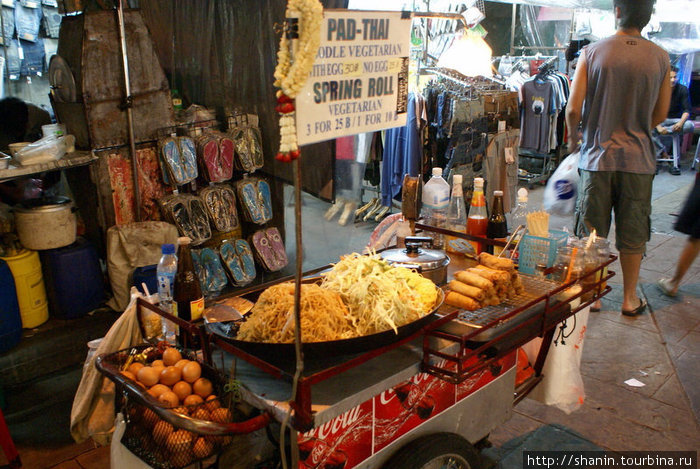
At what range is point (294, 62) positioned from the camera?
1.42 meters

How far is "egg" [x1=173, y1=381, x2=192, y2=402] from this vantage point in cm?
171

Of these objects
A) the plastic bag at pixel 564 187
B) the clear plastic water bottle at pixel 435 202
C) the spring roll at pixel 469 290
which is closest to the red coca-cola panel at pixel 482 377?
the spring roll at pixel 469 290

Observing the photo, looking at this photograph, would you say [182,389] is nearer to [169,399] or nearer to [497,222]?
[169,399]

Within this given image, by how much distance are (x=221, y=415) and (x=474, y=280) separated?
1071 mm

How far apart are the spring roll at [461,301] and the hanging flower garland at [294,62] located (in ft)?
3.34

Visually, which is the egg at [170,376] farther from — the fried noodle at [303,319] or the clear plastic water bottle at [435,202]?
the clear plastic water bottle at [435,202]

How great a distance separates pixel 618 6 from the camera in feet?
14.2

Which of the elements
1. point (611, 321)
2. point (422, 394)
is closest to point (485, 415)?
point (422, 394)

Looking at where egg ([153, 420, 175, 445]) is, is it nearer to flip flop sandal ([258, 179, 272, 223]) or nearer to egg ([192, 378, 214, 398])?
egg ([192, 378, 214, 398])

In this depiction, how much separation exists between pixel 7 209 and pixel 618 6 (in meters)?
4.94

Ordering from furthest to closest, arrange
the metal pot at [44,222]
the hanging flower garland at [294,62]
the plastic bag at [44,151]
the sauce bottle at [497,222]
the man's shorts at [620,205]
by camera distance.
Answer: the man's shorts at [620,205]
the metal pot at [44,222]
the plastic bag at [44,151]
the sauce bottle at [497,222]
the hanging flower garland at [294,62]

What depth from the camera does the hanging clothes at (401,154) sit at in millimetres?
6238

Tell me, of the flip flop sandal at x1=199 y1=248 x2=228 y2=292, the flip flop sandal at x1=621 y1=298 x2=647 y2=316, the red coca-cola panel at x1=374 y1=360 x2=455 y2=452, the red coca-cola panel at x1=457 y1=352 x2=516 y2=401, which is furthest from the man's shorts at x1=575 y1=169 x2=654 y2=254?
the flip flop sandal at x1=199 y1=248 x2=228 y2=292

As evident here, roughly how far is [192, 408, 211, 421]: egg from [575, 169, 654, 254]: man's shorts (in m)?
3.84
